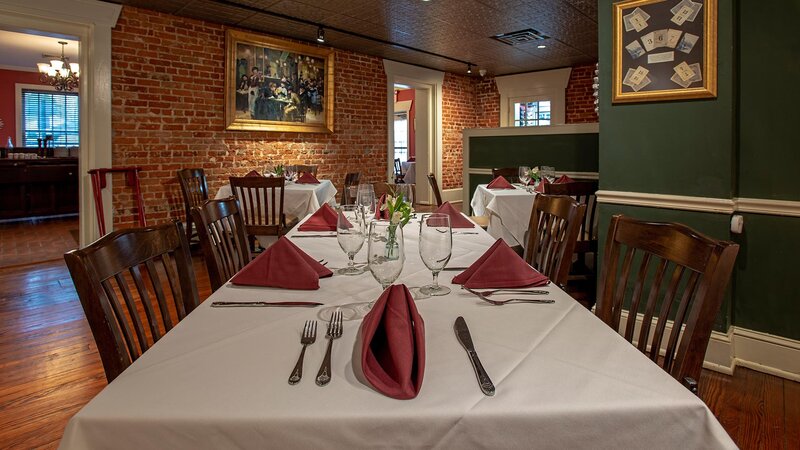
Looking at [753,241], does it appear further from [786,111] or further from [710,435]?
[710,435]

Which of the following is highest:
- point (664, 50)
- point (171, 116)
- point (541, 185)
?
point (171, 116)

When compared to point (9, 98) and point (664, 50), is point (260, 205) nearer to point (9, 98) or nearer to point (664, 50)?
point (664, 50)

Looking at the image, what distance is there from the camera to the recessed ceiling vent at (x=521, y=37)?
6323 millimetres

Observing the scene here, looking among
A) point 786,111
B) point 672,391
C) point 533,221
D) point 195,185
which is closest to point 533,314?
point 672,391

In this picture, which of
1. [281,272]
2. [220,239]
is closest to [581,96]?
[220,239]

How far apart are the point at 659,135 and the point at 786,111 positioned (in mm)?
546

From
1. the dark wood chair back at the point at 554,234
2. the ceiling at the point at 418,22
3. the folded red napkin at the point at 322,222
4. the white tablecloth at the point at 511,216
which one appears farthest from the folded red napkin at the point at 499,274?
the ceiling at the point at 418,22

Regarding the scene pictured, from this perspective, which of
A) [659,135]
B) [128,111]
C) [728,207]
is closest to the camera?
[728,207]

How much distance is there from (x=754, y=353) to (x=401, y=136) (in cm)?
1130

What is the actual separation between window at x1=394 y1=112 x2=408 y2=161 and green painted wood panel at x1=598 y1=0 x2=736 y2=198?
408 inches

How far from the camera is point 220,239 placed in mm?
1692

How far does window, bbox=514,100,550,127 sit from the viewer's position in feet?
29.8

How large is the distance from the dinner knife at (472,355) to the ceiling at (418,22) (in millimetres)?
4814

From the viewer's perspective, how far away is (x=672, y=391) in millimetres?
696
